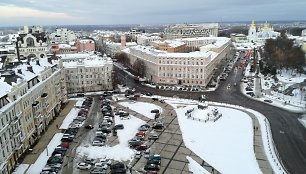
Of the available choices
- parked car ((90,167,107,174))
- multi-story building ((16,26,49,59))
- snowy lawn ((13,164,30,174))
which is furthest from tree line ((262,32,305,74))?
snowy lawn ((13,164,30,174))

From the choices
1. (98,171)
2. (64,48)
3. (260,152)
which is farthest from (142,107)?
(64,48)

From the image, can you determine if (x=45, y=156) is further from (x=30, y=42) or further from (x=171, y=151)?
(x=30, y=42)

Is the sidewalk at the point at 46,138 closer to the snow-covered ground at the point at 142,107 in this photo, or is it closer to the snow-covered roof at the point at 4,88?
the snow-covered roof at the point at 4,88

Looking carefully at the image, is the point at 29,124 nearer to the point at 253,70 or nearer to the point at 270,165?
the point at 270,165

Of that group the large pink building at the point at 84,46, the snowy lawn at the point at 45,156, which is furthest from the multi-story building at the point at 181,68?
the large pink building at the point at 84,46

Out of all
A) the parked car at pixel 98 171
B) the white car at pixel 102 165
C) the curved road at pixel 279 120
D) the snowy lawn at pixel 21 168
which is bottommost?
the snowy lawn at pixel 21 168

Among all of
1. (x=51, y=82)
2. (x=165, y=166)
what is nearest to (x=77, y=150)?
(x=165, y=166)

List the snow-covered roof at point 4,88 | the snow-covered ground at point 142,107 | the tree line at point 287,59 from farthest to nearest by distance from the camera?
the tree line at point 287,59, the snow-covered ground at point 142,107, the snow-covered roof at point 4,88
